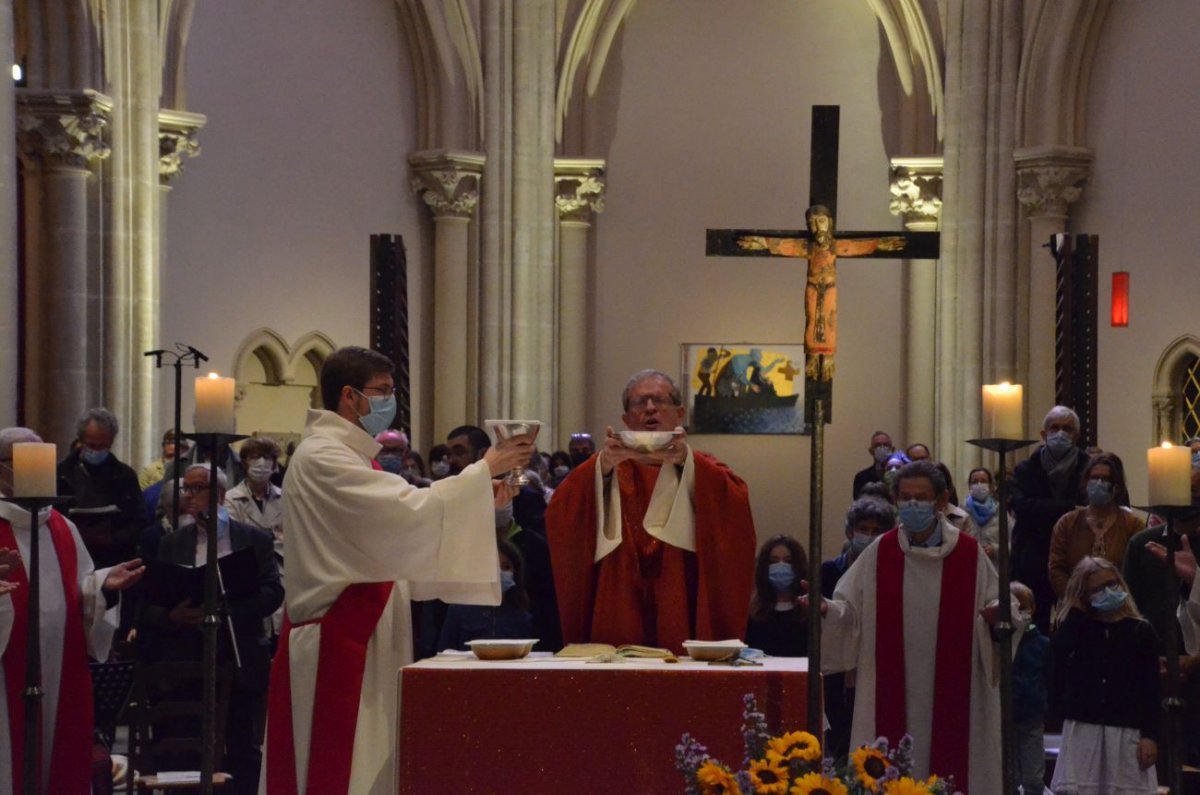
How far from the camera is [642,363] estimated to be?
21031 millimetres

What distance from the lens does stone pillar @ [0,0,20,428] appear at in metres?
10.7

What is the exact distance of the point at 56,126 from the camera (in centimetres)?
1365

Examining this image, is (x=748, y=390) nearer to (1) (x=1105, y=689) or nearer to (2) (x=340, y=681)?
(1) (x=1105, y=689)

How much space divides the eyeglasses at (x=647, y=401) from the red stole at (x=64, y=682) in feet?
8.47

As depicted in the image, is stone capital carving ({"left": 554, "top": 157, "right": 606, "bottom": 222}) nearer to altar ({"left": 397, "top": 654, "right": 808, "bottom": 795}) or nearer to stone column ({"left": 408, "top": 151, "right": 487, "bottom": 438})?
stone column ({"left": 408, "top": 151, "right": 487, "bottom": 438})

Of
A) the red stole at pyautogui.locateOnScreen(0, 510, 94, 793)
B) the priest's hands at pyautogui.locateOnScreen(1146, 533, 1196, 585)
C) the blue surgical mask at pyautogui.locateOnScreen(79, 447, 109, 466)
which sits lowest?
the red stole at pyautogui.locateOnScreen(0, 510, 94, 793)

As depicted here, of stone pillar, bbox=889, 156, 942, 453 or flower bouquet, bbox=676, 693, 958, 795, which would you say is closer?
flower bouquet, bbox=676, 693, 958, 795

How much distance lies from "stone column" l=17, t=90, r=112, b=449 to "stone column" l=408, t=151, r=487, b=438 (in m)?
5.65

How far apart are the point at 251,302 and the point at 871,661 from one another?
11.3 metres

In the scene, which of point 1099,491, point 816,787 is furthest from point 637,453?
point 1099,491

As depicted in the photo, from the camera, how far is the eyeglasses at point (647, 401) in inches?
233

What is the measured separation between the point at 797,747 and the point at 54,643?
386 centimetres

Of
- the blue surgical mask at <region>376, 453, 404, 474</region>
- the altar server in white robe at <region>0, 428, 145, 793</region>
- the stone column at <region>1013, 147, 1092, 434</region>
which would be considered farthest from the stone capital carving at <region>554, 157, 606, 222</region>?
the altar server in white robe at <region>0, 428, 145, 793</region>

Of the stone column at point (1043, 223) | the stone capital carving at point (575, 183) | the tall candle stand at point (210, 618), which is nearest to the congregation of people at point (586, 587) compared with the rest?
the tall candle stand at point (210, 618)
